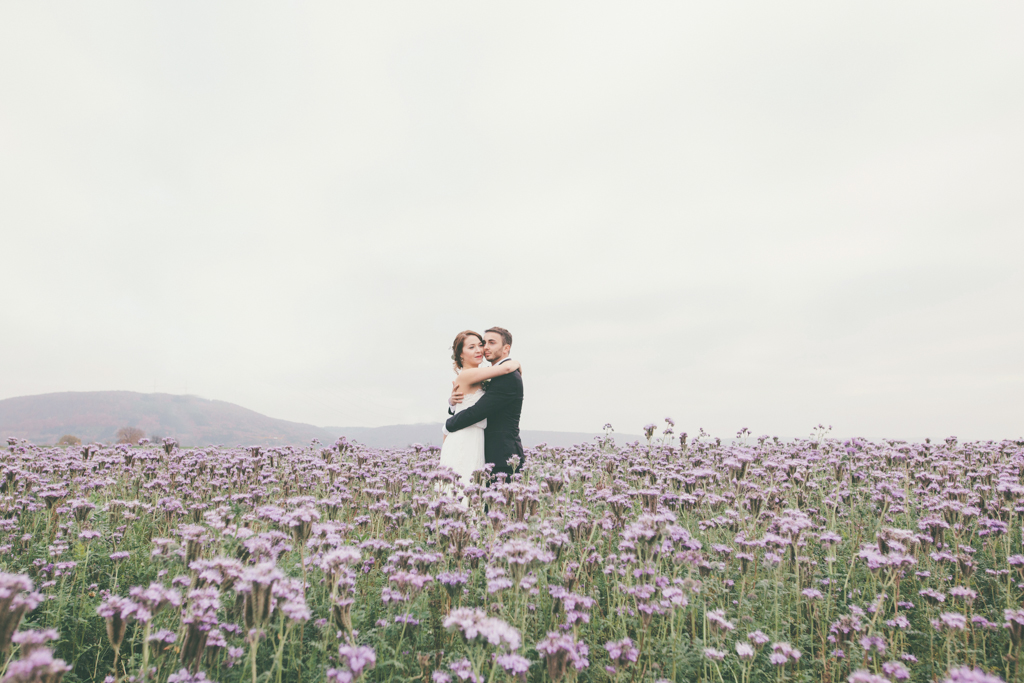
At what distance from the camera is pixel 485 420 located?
8.32 meters

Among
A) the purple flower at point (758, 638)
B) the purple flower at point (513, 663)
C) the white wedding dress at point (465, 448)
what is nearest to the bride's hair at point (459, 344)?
the white wedding dress at point (465, 448)

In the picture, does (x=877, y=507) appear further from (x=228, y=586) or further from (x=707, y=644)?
(x=228, y=586)

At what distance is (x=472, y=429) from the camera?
26.7 ft

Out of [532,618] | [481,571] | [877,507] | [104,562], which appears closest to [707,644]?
[532,618]

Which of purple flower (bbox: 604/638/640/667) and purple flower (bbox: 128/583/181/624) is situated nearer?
purple flower (bbox: 128/583/181/624)

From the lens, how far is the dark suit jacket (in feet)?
25.7

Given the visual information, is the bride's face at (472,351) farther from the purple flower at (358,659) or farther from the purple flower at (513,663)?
the purple flower at (358,659)

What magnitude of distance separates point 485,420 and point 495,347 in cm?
137

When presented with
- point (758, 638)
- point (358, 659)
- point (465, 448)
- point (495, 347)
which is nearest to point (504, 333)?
point (495, 347)

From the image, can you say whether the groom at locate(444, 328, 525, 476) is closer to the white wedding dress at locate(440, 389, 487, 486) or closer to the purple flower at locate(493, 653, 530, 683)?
the white wedding dress at locate(440, 389, 487, 486)

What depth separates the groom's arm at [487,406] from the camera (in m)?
7.81

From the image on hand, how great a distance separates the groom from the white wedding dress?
16cm

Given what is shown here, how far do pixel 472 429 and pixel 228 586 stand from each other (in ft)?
17.6

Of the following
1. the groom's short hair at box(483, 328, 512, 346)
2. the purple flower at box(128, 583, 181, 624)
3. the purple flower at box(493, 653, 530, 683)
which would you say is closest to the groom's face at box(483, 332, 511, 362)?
the groom's short hair at box(483, 328, 512, 346)
